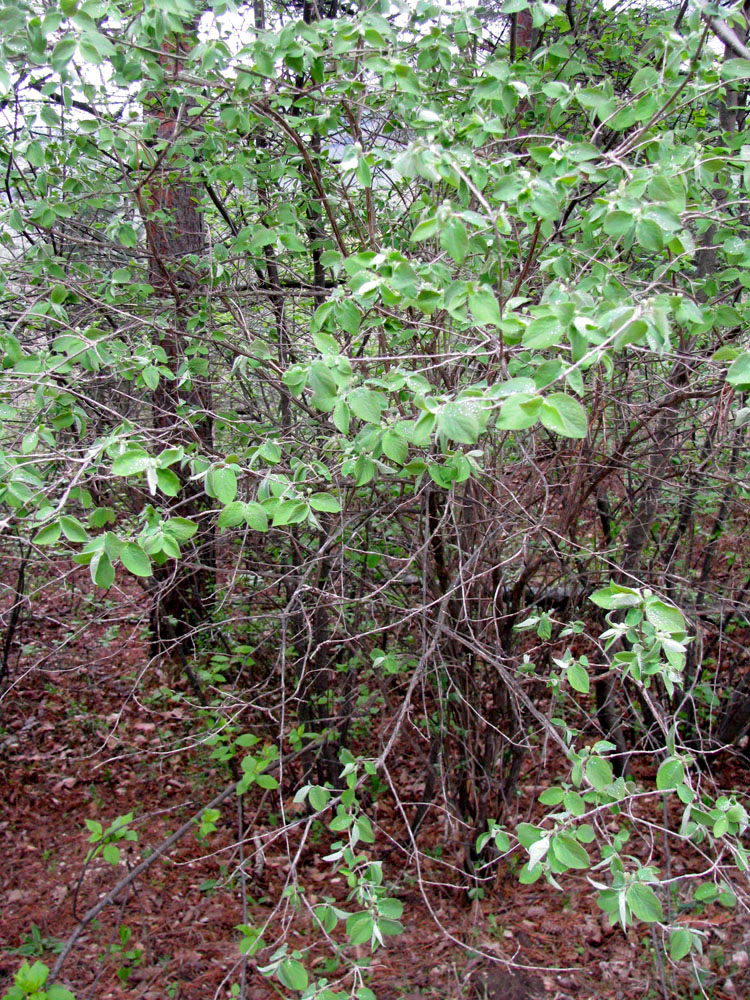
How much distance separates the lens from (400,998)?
2939 millimetres

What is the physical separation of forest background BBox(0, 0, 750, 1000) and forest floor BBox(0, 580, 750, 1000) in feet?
0.07

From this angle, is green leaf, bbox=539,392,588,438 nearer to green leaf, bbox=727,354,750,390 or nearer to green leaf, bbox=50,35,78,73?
green leaf, bbox=727,354,750,390

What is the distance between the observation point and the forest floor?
10.1ft

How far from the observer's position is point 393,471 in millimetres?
2100

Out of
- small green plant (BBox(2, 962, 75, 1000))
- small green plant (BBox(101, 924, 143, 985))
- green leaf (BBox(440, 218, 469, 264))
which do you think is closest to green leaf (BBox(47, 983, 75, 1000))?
small green plant (BBox(2, 962, 75, 1000))

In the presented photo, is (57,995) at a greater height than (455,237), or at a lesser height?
lesser

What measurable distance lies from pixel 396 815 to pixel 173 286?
3.02m

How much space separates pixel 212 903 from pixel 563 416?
3451 millimetres

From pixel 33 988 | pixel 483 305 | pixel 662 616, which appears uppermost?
pixel 483 305

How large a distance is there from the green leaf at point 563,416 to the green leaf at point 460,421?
0.56 ft

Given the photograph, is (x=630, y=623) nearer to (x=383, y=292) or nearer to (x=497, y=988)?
(x=383, y=292)

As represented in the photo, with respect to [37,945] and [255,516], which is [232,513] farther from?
[37,945]

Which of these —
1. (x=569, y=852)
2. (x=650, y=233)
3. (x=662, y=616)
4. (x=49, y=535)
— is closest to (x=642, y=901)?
(x=569, y=852)

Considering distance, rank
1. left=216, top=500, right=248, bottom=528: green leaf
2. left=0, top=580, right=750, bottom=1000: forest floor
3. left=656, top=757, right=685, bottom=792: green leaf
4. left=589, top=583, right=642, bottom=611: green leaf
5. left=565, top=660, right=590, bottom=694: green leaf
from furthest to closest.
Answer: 1. left=0, top=580, right=750, bottom=1000: forest floor
2. left=565, top=660, right=590, bottom=694: green leaf
3. left=216, top=500, right=248, bottom=528: green leaf
4. left=656, top=757, right=685, bottom=792: green leaf
5. left=589, top=583, right=642, bottom=611: green leaf
